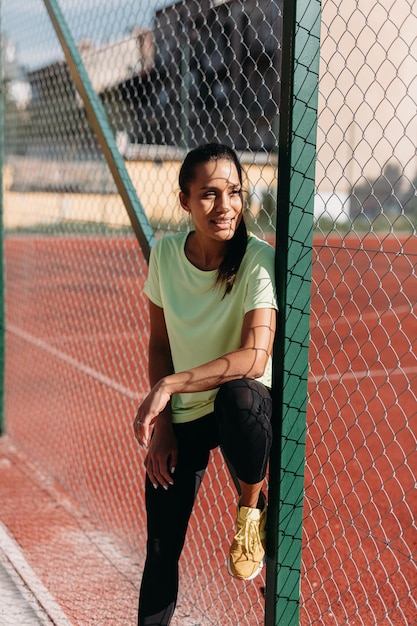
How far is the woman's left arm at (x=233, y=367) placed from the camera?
7.20 feet

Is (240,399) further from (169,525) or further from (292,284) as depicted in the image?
(169,525)

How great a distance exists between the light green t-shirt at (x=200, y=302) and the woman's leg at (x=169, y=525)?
0.23 feet

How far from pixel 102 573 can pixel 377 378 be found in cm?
529

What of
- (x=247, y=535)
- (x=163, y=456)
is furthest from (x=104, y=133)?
(x=247, y=535)

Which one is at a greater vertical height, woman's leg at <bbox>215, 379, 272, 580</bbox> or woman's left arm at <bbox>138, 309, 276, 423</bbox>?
woman's left arm at <bbox>138, 309, 276, 423</bbox>

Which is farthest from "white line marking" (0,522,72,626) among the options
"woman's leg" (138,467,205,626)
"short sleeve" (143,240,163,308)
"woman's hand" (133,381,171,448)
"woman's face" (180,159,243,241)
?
"woman's face" (180,159,243,241)

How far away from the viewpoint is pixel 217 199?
7.66 feet

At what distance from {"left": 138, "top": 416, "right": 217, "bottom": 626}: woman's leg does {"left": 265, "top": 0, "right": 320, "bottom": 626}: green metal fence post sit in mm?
251

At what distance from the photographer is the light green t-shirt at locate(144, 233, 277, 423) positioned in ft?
7.61

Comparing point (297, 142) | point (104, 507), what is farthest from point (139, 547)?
point (297, 142)

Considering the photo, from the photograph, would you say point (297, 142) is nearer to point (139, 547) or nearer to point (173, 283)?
point (173, 283)

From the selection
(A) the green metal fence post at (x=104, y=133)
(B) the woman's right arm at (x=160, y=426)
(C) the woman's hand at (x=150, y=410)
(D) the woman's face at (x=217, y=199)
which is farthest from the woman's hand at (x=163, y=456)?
(A) the green metal fence post at (x=104, y=133)

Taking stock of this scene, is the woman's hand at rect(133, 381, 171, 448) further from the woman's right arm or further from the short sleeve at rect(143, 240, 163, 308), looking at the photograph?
the short sleeve at rect(143, 240, 163, 308)

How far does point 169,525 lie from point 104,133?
5.74 ft
